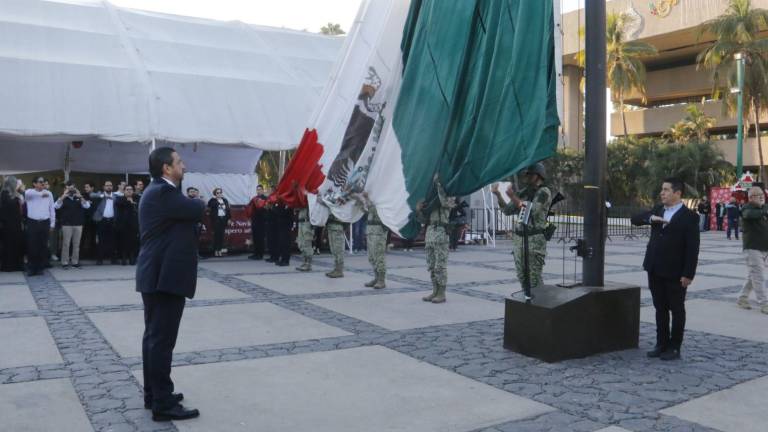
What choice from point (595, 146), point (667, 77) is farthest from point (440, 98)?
point (667, 77)

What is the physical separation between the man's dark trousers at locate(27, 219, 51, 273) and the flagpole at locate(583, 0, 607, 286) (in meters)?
9.84

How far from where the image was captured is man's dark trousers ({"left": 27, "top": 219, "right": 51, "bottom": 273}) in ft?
37.8

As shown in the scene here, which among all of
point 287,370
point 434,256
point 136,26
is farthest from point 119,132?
point 287,370

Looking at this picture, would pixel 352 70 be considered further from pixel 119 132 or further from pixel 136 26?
pixel 136 26

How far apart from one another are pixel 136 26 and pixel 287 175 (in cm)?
1228

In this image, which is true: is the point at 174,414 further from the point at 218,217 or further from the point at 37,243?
the point at 218,217

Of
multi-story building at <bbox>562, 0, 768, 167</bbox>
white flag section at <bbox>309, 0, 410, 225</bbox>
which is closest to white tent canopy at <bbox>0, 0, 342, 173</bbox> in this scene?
white flag section at <bbox>309, 0, 410, 225</bbox>

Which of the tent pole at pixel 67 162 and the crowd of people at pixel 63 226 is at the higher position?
the tent pole at pixel 67 162

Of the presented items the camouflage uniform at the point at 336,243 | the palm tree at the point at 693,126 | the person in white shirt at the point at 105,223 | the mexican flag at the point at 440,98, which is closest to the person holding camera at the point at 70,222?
the person in white shirt at the point at 105,223

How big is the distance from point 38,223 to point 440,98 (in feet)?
30.2

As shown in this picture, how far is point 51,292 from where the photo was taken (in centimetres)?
952

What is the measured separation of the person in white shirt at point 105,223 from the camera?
540 inches

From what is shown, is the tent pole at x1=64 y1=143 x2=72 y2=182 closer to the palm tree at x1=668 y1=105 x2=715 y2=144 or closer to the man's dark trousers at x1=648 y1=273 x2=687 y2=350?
the man's dark trousers at x1=648 y1=273 x2=687 y2=350

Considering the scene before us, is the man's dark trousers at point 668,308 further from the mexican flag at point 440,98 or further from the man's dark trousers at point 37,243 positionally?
the man's dark trousers at point 37,243
